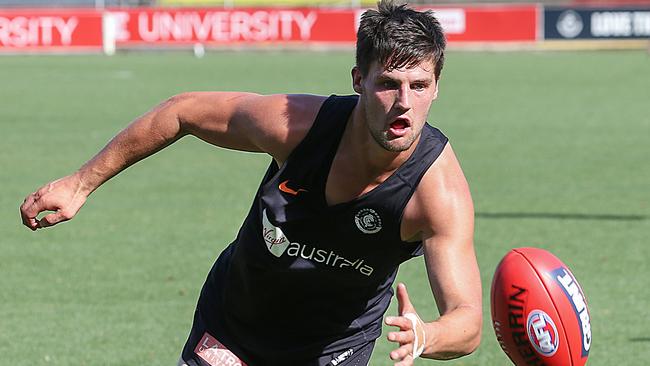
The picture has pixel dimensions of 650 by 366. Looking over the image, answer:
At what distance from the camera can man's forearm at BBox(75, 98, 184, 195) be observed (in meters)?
5.21

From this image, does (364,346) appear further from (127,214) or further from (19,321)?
(127,214)

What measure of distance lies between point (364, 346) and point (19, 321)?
372cm

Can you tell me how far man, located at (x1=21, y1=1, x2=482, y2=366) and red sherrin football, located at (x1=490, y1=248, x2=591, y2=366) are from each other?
18.9 inches

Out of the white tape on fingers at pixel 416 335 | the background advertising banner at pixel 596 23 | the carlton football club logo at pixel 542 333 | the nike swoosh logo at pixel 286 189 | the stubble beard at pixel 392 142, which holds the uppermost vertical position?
the stubble beard at pixel 392 142

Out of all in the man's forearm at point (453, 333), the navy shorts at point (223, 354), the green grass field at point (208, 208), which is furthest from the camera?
the green grass field at point (208, 208)

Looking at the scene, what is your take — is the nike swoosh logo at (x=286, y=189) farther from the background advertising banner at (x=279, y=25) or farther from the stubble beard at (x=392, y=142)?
the background advertising banner at (x=279, y=25)

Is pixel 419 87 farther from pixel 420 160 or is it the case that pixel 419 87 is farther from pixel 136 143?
pixel 136 143

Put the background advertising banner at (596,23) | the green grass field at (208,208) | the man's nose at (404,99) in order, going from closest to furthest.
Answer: the man's nose at (404,99) → the green grass field at (208,208) → the background advertising banner at (596,23)

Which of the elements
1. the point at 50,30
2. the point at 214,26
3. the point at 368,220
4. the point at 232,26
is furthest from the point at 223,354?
the point at 232,26

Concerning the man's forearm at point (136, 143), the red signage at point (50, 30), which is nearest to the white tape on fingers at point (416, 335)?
the man's forearm at point (136, 143)

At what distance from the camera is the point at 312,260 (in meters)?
4.93

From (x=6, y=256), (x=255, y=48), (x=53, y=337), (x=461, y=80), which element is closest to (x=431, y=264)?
(x=53, y=337)

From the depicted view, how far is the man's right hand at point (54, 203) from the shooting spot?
17.1ft

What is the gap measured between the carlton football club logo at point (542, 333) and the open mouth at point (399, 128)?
107 centimetres
